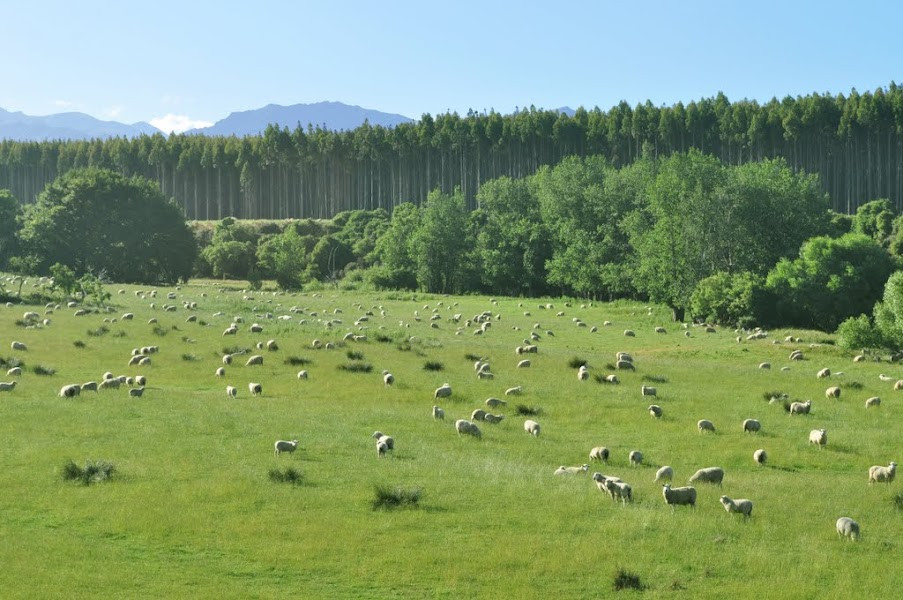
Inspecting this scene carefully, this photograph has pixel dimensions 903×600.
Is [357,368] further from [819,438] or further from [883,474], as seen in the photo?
[883,474]

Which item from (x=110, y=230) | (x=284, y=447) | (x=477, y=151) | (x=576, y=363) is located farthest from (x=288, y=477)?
(x=477, y=151)

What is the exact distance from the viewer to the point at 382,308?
75.8 meters

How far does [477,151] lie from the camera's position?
16838 cm

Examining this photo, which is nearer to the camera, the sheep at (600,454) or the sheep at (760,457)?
the sheep at (600,454)

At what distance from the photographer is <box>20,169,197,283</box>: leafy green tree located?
10456 centimetres

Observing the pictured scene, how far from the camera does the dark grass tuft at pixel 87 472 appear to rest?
20.8m

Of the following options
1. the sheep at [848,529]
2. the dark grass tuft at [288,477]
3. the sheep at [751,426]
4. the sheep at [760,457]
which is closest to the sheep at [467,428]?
the dark grass tuft at [288,477]

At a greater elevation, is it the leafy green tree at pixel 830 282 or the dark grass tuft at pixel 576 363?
the leafy green tree at pixel 830 282

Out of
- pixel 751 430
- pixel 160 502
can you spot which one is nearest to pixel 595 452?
pixel 751 430

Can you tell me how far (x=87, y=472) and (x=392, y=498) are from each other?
262 inches

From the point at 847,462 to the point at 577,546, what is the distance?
38.0 ft

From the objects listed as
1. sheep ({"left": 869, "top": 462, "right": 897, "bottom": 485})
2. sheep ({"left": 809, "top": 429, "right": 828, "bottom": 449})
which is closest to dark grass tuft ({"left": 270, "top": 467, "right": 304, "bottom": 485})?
sheep ({"left": 869, "top": 462, "right": 897, "bottom": 485})

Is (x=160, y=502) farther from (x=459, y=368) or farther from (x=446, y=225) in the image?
(x=446, y=225)

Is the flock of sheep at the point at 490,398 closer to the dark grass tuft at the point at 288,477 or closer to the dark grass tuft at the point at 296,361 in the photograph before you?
the dark grass tuft at the point at 296,361
